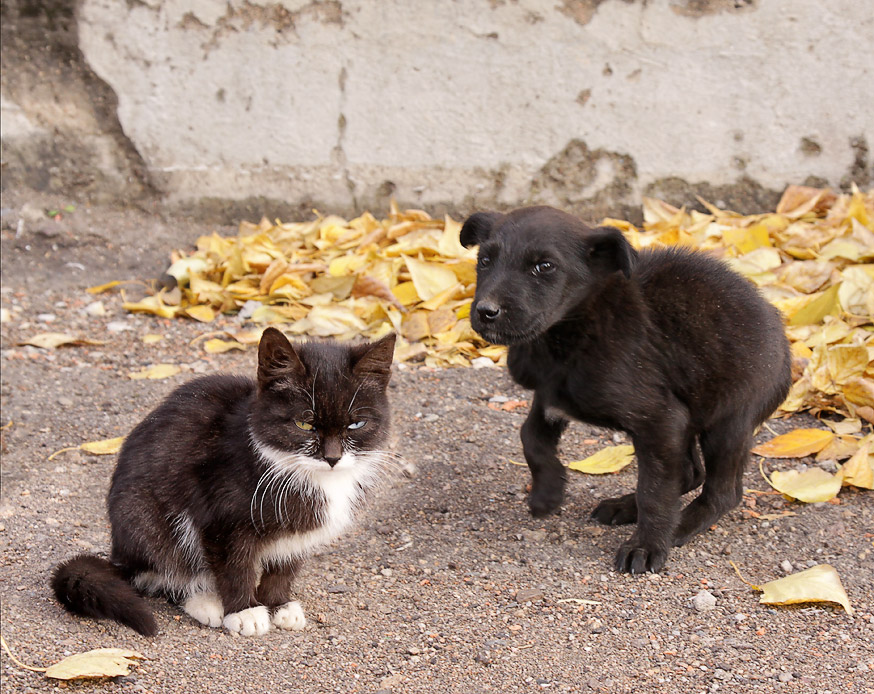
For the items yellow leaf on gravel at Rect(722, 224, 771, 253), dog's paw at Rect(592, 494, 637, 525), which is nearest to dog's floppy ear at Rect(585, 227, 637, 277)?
dog's paw at Rect(592, 494, 637, 525)

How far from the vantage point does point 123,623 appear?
10.3 feet

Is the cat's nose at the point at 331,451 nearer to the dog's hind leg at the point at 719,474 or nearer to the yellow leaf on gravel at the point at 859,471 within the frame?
the dog's hind leg at the point at 719,474

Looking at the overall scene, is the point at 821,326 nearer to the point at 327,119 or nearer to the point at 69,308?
the point at 327,119

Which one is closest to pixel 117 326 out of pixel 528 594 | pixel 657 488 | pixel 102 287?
pixel 102 287

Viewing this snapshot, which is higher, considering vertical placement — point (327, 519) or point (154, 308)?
point (327, 519)

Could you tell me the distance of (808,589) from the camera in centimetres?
326

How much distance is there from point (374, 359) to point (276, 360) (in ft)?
1.08

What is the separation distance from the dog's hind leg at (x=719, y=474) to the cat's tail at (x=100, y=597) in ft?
6.42

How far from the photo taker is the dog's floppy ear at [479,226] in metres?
3.87

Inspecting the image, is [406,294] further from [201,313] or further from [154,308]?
[154,308]

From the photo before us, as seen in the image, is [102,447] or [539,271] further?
[102,447]

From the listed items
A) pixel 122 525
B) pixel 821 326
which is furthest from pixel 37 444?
pixel 821 326

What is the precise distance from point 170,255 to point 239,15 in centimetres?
172

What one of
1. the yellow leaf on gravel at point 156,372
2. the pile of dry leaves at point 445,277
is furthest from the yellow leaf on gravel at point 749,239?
the yellow leaf on gravel at point 156,372
